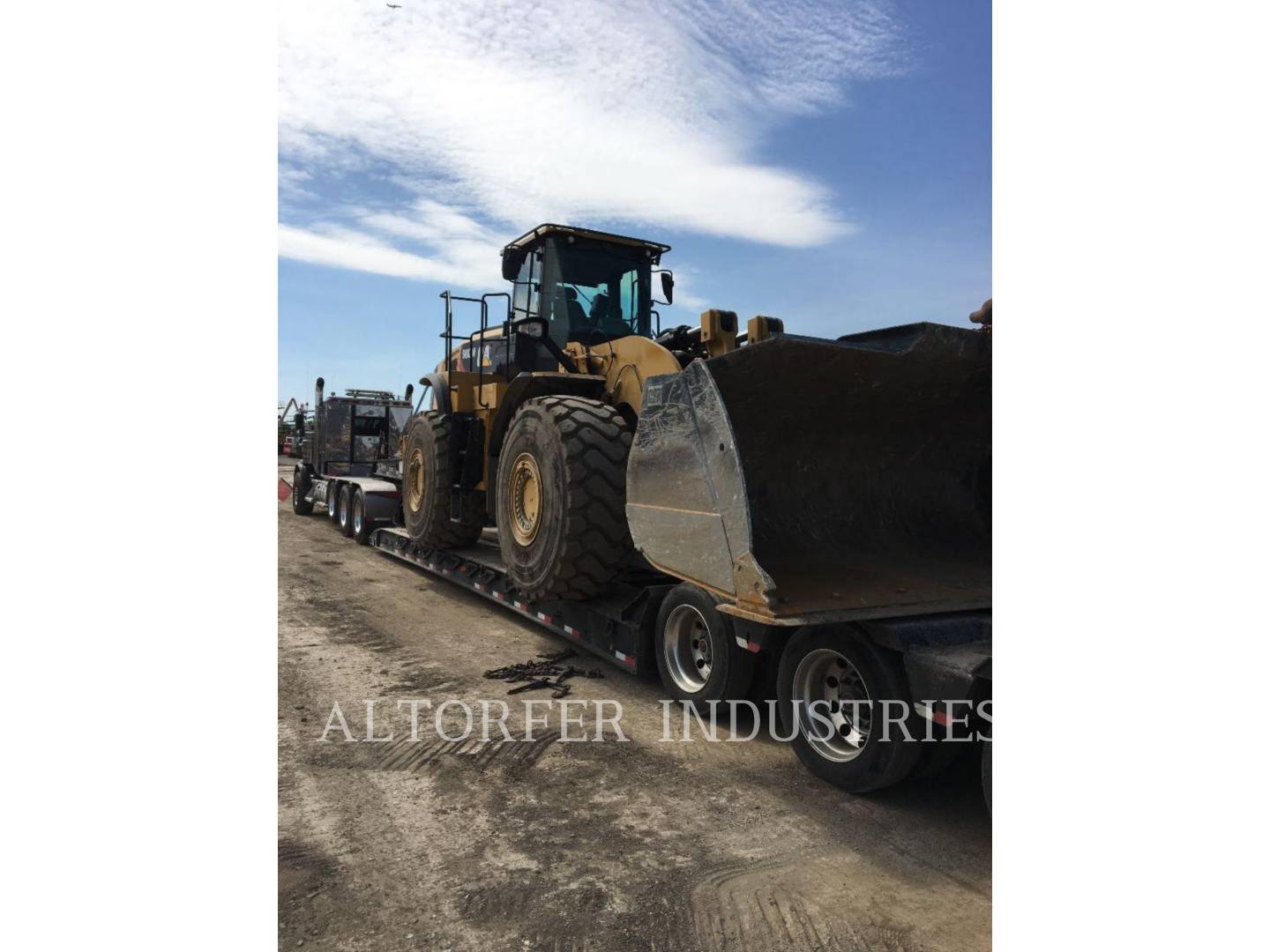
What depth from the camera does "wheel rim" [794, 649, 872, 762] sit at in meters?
3.61

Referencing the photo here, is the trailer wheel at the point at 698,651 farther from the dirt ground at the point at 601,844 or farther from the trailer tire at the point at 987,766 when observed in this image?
the trailer tire at the point at 987,766

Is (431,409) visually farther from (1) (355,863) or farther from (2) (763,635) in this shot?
(1) (355,863)

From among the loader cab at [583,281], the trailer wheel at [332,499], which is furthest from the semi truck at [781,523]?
the trailer wheel at [332,499]

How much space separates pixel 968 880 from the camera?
9.51ft

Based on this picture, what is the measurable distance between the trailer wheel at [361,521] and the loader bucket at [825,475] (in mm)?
8247

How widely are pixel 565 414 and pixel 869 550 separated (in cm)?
209

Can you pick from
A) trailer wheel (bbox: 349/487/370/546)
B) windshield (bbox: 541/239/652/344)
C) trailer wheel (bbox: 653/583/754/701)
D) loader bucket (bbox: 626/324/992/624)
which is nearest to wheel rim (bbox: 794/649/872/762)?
loader bucket (bbox: 626/324/992/624)

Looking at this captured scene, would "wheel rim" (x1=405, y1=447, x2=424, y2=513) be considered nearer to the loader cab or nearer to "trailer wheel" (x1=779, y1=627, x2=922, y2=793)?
the loader cab

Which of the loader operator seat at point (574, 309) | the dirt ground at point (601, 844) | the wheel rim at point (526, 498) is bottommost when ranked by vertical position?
the dirt ground at point (601, 844)

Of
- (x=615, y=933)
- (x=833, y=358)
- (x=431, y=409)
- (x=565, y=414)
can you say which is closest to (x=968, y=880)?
(x=615, y=933)

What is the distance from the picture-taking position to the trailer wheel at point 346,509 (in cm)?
1262

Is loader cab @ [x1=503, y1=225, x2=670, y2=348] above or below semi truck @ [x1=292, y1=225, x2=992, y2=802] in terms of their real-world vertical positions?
above

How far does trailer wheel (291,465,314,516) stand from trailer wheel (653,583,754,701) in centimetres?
1239

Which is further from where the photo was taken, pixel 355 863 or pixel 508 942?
pixel 355 863
